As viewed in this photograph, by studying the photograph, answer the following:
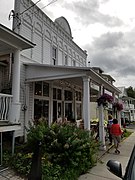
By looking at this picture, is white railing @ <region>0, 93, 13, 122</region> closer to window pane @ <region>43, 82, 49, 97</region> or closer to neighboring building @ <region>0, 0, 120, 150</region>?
neighboring building @ <region>0, 0, 120, 150</region>

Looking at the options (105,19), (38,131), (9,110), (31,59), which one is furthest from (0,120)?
(105,19)

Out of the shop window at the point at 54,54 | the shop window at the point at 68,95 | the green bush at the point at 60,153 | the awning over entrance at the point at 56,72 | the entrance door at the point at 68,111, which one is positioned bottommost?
the green bush at the point at 60,153

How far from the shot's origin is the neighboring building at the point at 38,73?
7203mm

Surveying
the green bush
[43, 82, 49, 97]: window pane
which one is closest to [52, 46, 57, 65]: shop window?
[43, 82, 49, 97]: window pane

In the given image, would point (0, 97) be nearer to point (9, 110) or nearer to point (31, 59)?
point (9, 110)

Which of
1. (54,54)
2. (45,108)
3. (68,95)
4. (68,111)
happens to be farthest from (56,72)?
(68,111)

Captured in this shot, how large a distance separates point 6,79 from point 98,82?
481cm

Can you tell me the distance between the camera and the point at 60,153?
19.7ft

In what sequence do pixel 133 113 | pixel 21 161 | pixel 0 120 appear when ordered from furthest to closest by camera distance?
pixel 133 113 → pixel 0 120 → pixel 21 161

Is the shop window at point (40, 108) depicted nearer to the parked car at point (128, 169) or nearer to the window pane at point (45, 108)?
the window pane at point (45, 108)

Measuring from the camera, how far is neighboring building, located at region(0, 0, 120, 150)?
7203 millimetres

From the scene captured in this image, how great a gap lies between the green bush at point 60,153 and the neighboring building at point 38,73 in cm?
120

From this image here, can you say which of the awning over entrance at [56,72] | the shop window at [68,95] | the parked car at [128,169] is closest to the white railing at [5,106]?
the awning over entrance at [56,72]

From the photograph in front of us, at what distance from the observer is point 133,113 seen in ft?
176
